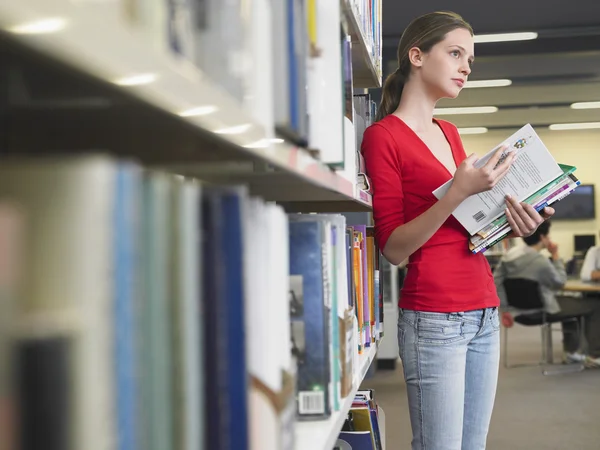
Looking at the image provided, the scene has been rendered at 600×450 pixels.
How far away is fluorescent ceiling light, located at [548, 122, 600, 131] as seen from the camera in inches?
432

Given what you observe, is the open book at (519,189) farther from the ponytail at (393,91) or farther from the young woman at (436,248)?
the ponytail at (393,91)

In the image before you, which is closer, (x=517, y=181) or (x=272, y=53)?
(x=272, y=53)

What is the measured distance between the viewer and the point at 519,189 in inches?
65.2

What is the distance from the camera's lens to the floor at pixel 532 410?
3.50 meters

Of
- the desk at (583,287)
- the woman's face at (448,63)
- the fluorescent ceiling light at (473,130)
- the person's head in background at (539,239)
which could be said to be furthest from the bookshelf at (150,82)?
the fluorescent ceiling light at (473,130)

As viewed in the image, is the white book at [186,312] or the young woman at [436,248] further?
the young woman at [436,248]

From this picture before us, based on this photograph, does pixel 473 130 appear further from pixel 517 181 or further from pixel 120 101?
pixel 120 101

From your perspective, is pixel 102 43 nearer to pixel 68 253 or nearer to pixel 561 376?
pixel 68 253

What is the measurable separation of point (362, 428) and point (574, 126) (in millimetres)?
10508

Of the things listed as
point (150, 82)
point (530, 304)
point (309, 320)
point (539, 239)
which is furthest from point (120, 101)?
point (539, 239)

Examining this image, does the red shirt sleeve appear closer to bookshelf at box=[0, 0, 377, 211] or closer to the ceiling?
bookshelf at box=[0, 0, 377, 211]

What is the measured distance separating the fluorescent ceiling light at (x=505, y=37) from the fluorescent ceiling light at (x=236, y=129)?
5505 mm

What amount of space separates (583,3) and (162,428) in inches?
217

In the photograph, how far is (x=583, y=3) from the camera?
16.8ft
